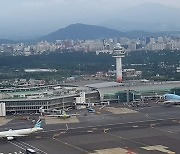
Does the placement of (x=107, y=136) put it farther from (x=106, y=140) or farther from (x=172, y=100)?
(x=172, y=100)

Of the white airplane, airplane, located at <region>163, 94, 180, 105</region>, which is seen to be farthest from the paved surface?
airplane, located at <region>163, 94, 180, 105</region>

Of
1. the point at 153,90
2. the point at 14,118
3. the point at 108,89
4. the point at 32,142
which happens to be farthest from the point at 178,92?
the point at 32,142

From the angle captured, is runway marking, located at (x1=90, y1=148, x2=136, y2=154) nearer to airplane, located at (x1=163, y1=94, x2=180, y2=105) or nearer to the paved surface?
the paved surface

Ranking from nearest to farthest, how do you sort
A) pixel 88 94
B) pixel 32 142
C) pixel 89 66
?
pixel 32 142, pixel 88 94, pixel 89 66

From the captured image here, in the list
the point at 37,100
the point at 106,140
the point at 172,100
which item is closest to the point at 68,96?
the point at 37,100

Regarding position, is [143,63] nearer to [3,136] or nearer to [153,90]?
[153,90]

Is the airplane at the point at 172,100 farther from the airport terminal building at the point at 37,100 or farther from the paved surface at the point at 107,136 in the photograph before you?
the airport terminal building at the point at 37,100

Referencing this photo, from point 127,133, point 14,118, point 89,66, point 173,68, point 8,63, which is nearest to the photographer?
point 127,133

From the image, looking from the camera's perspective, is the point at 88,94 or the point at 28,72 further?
the point at 28,72
